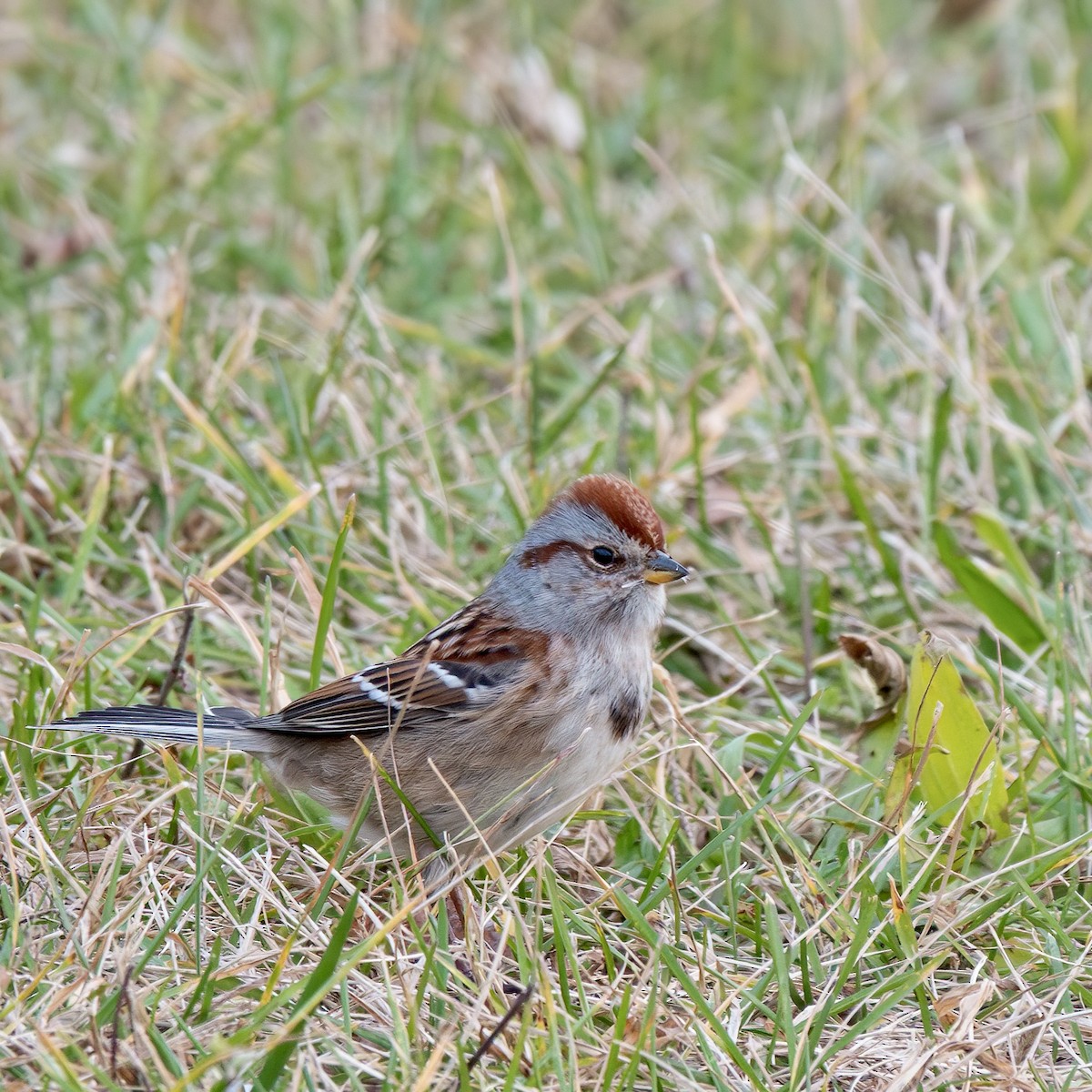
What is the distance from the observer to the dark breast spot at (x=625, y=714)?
2795mm

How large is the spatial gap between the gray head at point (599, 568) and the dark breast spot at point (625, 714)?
17 centimetres

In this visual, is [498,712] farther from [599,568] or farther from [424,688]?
[599,568]

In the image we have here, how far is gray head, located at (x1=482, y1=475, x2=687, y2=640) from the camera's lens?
2.97 metres

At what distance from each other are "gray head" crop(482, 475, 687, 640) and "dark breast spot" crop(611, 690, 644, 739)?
0.17 metres

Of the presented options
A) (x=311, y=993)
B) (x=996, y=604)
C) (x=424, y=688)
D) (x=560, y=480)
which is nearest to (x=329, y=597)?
(x=424, y=688)

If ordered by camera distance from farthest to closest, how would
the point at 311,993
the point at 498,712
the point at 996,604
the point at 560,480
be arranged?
1. the point at 560,480
2. the point at 996,604
3. the point at 498,712
4. the point at 311,993

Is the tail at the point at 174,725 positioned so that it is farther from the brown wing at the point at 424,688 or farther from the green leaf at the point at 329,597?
the green leaf at the point at 329,597

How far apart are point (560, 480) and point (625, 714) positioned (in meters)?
1.19

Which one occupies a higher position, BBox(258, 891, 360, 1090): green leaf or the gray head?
the gray head

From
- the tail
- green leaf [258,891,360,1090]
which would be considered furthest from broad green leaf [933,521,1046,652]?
green leaf [258,891,360,1090]

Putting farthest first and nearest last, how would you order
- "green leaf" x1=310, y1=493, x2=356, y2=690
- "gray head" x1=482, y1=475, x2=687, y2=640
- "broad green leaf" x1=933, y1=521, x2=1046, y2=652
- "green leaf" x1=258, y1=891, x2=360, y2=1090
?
1. "broad green leaf" x1=933, y1=521, x2=1046, y2=652
2. "gray head" x1=482, y1=475, x2=687, y2=640
3. "green leaf" x1=310, y1=493, x2=356, y2=690
4. "green leaf" x1=258, y1=891, x2=360, y2=1090

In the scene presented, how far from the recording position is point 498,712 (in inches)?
110

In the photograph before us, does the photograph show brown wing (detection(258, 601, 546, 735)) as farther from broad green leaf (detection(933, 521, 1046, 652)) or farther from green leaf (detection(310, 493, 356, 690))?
broad green leaf (detection(933, 521, 1046, 652))

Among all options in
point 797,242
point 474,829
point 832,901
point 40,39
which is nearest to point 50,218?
point 40,39
